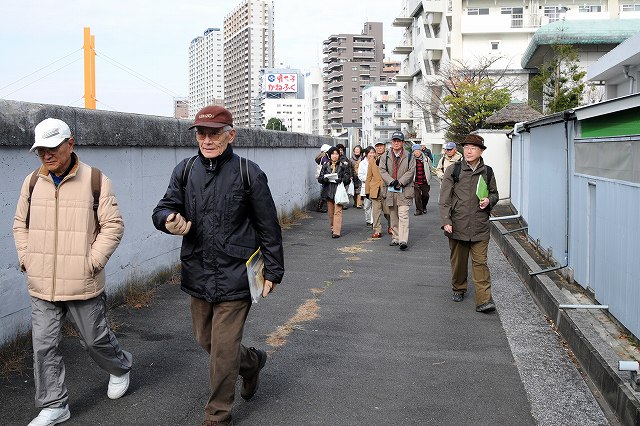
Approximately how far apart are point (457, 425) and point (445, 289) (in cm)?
450

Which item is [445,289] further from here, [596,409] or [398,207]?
[596,409]

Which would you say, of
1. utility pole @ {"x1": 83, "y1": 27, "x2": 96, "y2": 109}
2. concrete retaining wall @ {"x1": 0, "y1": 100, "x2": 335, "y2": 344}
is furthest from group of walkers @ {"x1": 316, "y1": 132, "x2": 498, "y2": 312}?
utility pole @ {"x1": 83, "y1": 27, "x2": 96, "y2": 109}

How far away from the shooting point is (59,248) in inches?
172

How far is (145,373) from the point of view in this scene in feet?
17.5

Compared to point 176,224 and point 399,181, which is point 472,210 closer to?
point 399,181

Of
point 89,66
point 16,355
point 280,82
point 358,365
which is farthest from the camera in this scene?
point 280,82

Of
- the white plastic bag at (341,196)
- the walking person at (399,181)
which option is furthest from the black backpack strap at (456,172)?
the white plastic bag at (341,196)

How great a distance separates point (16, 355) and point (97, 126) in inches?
93.3

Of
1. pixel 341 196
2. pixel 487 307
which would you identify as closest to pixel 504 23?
pixel 341 196

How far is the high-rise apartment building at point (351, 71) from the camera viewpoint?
5369 inches

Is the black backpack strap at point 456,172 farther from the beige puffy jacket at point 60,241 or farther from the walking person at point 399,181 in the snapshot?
the beige puffy jacket at point 60,241

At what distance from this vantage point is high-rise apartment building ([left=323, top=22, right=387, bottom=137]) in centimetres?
13638

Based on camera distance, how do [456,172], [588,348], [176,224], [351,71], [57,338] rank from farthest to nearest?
[351,71] → [456,172] → [588,348] → [57,338] → [176,224]

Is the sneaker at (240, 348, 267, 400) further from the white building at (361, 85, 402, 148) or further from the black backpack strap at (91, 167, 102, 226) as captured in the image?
the white building at (361, 85, 402, 148)
